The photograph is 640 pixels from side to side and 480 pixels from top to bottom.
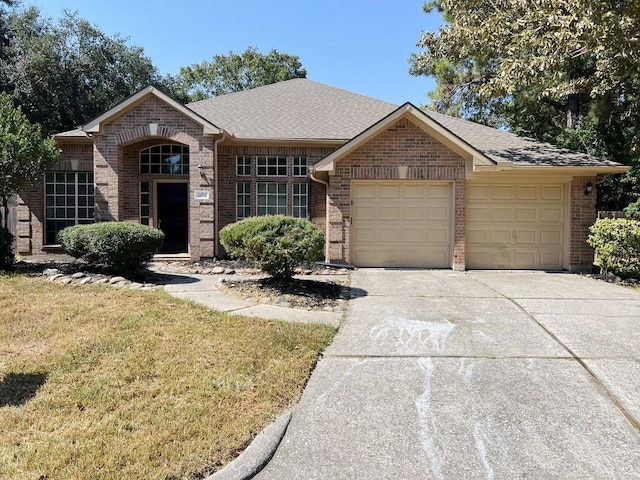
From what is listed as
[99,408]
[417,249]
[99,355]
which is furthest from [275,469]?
[417,249]

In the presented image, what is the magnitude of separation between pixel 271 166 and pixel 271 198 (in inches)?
36.3

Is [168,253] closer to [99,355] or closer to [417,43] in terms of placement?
[99,355]

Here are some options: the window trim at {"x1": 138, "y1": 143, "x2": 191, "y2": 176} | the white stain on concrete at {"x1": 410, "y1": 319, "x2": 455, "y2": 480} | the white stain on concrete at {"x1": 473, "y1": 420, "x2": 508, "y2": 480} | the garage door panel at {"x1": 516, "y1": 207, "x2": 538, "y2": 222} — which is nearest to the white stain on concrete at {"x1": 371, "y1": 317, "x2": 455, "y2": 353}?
the white stain on concrete at {"x1": 410, "y1": 319, "x2": 455, "y2": 480}

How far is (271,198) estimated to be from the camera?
12.0 m

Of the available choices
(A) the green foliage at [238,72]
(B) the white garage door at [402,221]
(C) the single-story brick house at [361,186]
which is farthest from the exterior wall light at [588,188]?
(A) the green foliage at [238,72]

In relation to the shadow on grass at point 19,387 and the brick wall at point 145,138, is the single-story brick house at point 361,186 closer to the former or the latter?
the brick wall at point 145,138

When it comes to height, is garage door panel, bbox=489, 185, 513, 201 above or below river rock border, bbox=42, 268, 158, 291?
above

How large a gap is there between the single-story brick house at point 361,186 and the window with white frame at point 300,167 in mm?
67

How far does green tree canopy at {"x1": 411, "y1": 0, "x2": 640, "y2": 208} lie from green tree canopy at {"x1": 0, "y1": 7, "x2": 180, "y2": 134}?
15.4 meters

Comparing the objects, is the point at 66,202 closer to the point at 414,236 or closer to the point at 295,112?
the point at 295,112

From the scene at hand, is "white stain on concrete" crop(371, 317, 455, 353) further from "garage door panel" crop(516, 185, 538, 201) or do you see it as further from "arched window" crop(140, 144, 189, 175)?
"arched window" crop(140, 144, 189, 175)

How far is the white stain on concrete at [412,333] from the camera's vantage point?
4.91 meters

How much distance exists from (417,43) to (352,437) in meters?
14.7

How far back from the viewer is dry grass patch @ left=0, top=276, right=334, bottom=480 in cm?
273
